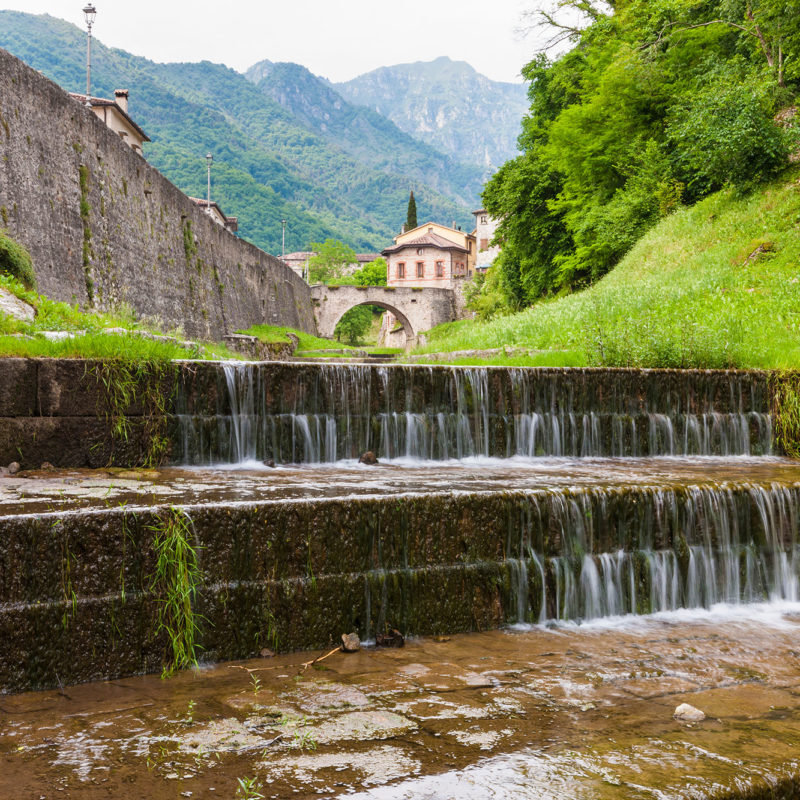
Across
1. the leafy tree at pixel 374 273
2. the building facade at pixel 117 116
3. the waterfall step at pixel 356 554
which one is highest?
the building facade at pixel 117 116

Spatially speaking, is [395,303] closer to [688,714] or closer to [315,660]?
[315,660]

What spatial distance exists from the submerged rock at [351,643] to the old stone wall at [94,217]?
36.5ft

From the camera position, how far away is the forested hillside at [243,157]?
109312 mm

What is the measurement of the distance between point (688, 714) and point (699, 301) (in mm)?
13009

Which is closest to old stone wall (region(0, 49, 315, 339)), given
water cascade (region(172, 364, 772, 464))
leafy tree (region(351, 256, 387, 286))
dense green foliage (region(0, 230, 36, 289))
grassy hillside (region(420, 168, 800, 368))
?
dense green foliage (region(0, 230, 36, 289))

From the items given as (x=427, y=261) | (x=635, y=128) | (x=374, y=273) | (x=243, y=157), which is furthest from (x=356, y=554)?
(x=243, y=157)

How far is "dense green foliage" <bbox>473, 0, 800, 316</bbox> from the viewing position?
1956cm

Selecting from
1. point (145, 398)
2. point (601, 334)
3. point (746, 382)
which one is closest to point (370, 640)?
point (145, 398)

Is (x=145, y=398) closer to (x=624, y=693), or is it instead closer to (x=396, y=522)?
(x=396, y=522)

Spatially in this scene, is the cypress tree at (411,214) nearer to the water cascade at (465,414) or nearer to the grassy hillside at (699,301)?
the grassy hillside at (699,301)

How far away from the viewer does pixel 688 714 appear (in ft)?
10.5

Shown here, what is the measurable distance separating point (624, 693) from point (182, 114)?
155896mm

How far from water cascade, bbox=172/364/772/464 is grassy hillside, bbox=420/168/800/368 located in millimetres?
1427

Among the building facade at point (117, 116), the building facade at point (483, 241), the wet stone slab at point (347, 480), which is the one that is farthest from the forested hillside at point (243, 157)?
the wet stone slab at point (347, 480)
